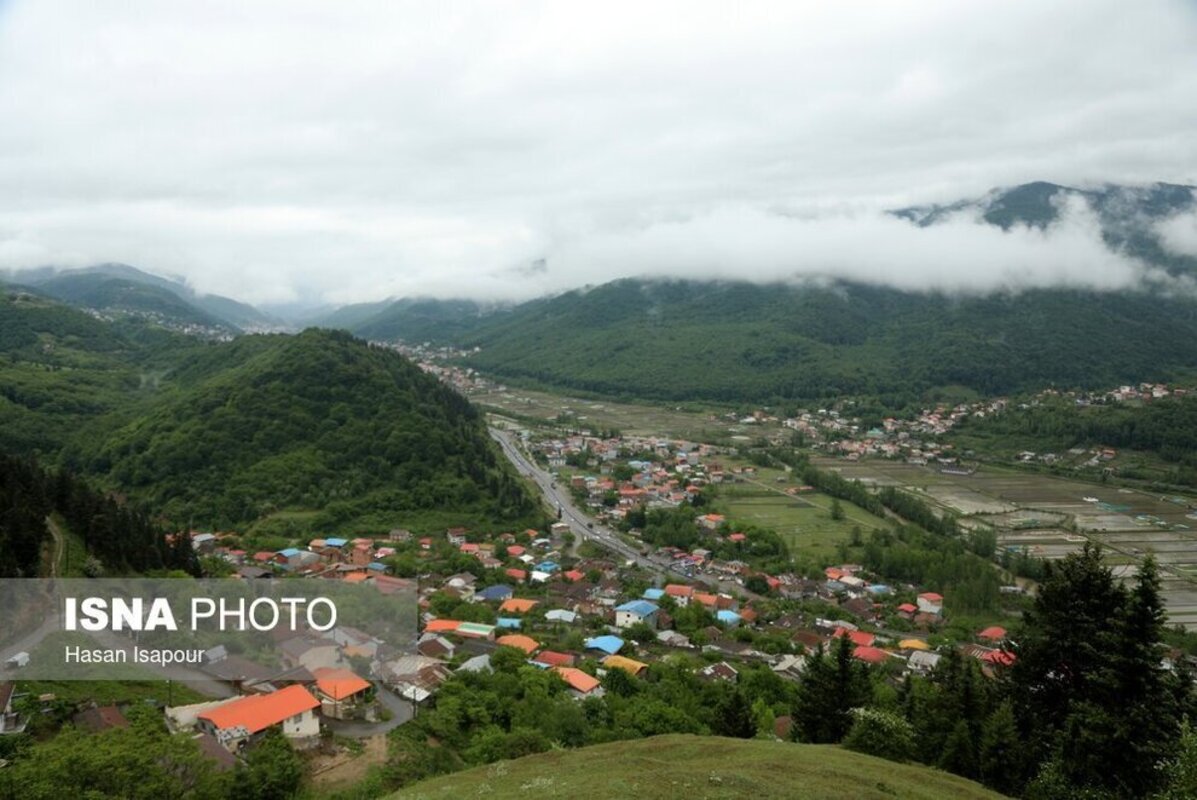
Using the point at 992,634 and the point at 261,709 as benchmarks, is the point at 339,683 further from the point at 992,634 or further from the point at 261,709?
the point at 992,634

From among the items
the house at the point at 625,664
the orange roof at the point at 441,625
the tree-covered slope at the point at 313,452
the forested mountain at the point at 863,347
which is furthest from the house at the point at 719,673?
the forested mountain at the point at 863,347

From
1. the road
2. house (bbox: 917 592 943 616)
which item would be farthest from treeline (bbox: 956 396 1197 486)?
the road

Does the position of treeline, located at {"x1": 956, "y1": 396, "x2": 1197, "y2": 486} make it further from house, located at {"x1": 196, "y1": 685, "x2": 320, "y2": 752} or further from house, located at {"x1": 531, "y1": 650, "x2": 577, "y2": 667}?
house, located at {"x1": 196, "y1": 685, "x2": 320, "y2": 752}

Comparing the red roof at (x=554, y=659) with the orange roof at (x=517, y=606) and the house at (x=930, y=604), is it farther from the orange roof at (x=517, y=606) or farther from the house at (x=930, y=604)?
the house at (x=930, y=604)

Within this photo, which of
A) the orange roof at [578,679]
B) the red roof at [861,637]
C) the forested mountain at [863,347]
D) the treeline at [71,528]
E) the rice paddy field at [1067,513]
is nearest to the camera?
the treeline at [71,528]

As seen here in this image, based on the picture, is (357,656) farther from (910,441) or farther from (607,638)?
(910,441)
